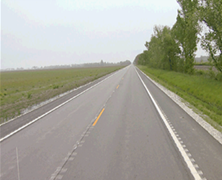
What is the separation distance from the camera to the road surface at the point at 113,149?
3641mm

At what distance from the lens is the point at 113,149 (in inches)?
184

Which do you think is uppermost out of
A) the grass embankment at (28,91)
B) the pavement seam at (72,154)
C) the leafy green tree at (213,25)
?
the leafy green tree at (213,25)

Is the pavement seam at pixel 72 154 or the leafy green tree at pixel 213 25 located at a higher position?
the leafy green tree at pixel 213 25

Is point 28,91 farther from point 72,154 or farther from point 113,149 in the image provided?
point 113,149

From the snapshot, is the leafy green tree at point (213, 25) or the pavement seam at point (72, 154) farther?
the leafy green tree at point (213, 25)

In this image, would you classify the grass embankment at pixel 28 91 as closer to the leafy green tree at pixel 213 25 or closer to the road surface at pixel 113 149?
the road surface at pixel 113 149

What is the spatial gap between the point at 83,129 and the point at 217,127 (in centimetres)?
536

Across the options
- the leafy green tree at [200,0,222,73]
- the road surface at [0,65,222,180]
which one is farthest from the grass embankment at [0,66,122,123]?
the leafy green tree at [200,0,222,73]

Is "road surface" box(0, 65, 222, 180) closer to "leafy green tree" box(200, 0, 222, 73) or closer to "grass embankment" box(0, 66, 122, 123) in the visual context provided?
"grass embankment" box(0, 66, 122, 123)

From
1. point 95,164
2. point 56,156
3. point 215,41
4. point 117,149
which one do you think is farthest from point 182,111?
point 215,41

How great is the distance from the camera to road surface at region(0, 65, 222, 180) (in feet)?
11.9

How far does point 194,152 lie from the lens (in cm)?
433

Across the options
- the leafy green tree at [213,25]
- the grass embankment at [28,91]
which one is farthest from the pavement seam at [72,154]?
the leafy green tree at [213,25]

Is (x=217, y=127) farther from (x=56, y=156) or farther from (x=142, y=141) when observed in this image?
(x=56, y=156)
